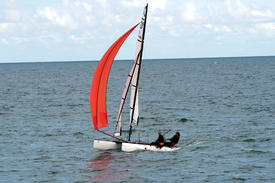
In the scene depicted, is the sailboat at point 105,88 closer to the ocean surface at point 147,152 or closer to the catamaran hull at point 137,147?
the catamaran hull at point 137,147

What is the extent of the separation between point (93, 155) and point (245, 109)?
86.4ft

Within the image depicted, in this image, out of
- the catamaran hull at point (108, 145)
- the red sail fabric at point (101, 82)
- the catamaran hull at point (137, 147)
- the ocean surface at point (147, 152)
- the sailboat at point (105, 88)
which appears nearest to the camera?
the ocean surface at point (147, 152)

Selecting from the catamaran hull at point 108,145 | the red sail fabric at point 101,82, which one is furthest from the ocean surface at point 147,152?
the red sail fabric at point 101,82

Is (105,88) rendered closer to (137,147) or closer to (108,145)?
(108,145)

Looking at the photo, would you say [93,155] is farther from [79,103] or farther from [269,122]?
[79,103]

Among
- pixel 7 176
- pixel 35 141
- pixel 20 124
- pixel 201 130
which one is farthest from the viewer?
pixel 20 124

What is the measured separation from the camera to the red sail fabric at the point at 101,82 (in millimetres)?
27359

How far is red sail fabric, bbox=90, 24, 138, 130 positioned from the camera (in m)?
27.4

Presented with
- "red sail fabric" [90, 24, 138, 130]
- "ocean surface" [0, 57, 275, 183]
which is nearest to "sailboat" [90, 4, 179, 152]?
"red sail fabric" [90, 24, 138, 130]

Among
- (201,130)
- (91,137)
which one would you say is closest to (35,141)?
(91,137)

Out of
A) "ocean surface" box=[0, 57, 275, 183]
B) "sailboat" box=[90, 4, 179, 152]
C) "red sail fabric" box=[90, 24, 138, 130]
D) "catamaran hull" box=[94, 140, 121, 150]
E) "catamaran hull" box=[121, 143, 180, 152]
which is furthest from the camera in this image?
"catamaran hull" box=[94, 140, 121, 150]

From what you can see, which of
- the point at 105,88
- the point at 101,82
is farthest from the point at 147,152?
the point at 101,82

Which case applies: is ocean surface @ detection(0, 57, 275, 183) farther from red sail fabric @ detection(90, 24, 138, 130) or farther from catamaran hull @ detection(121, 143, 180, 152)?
red sail fabric @ detection(90, 24, 138, 130)

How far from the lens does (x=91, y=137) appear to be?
36344mm
